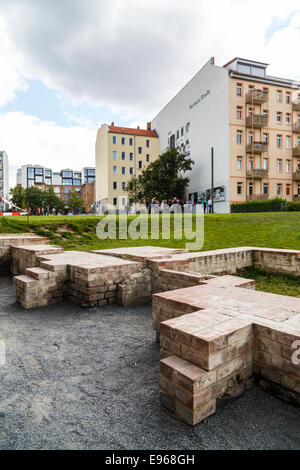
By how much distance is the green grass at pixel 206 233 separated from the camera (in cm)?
1263

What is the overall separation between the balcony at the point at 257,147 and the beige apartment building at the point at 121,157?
2440 cm

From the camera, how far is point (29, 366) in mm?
3697

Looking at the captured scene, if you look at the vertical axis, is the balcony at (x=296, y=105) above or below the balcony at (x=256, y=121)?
above

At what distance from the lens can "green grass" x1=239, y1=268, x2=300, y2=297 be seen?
7.82m

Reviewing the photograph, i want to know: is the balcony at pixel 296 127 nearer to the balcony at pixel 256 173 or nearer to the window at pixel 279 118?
the window at pixel 279 118

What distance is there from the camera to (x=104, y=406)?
288 cm

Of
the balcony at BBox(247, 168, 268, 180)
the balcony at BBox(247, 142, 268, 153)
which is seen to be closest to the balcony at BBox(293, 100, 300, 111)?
the balcony at BBox(247, 142, 268, 153)

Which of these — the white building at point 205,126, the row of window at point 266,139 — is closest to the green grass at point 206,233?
the white building at point 205,126

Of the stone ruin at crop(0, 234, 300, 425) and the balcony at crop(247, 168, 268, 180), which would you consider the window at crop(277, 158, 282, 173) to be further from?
the stone ruin at crop(0, 234, 300, 425)

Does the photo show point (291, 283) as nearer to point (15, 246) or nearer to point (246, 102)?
point (15, 246)

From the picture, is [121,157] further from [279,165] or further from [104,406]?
[104,406]

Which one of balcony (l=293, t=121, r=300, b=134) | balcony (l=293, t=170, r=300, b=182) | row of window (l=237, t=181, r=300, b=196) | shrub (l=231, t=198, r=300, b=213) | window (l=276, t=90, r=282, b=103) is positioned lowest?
shrub (l=231, t=198, r=300, b=213)
